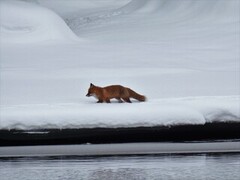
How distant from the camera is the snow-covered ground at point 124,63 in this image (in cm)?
936

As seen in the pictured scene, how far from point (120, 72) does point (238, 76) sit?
1.38m

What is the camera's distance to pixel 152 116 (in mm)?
9273

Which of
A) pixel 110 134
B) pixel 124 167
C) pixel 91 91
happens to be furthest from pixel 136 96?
pixel 124 167

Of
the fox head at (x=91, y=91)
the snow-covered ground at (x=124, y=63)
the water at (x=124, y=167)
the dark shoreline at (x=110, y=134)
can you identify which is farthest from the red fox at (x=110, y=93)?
the water at (x=124, y=167)

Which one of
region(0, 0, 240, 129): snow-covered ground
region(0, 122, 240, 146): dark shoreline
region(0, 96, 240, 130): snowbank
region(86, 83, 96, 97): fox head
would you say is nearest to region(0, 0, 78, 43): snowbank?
Answer: region(0, 0, 240, 129): snow-covered ground

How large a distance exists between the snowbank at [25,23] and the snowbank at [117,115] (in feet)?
16.0

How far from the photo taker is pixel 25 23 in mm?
14531

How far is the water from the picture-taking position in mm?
7293

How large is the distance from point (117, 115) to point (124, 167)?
1530mm

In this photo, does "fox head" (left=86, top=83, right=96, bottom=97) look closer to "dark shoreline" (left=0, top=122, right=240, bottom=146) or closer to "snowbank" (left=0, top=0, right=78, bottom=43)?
"dark shoreline" (left=0, top=122, right=240, bottom=146)

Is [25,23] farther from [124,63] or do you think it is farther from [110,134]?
[110,134]

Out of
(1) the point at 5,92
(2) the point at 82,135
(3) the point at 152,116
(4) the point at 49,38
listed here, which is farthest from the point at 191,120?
(4) the point at 49,38

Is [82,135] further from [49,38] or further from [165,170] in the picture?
[49,38]

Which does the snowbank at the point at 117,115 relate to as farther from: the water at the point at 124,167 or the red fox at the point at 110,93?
the water at the point at 124,167
